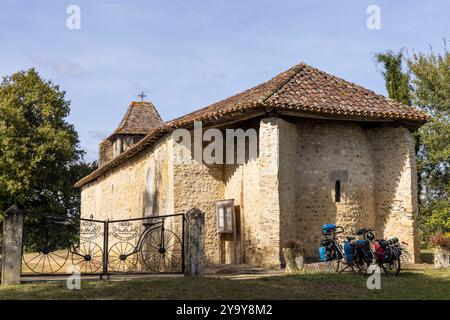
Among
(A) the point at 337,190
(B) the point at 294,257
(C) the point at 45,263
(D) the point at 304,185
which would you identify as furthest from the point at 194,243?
(C) the point at 45,263

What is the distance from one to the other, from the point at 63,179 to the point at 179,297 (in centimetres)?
2393

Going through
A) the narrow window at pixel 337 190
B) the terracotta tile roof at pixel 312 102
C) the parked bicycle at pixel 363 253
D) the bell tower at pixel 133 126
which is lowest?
the parked bicycle at pixel 363 253

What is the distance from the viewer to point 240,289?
9.65m

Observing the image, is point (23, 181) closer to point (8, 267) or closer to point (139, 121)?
point (139, 121)

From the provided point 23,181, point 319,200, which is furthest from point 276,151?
point 23,181

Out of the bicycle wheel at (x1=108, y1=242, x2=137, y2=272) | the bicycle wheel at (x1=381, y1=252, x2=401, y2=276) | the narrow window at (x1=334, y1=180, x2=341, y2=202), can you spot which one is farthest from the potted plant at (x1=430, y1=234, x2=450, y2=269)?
the bicycle wheel at (x1=108, y1=242, x2=137, y2=272)

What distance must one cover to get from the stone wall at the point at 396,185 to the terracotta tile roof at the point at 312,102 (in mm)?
880

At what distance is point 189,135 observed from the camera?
17391 mm

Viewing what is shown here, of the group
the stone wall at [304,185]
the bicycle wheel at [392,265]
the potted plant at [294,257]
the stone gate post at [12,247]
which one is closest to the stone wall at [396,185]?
the stone wall at [304,185]

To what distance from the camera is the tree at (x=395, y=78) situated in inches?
948

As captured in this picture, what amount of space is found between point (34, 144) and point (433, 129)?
21.6 metres

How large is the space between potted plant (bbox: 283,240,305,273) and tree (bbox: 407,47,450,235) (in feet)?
47.9

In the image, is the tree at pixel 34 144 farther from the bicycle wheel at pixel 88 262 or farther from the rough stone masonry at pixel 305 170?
the rough stone masonry at pixel 305 170

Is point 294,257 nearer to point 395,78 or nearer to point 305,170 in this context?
point 305,170
